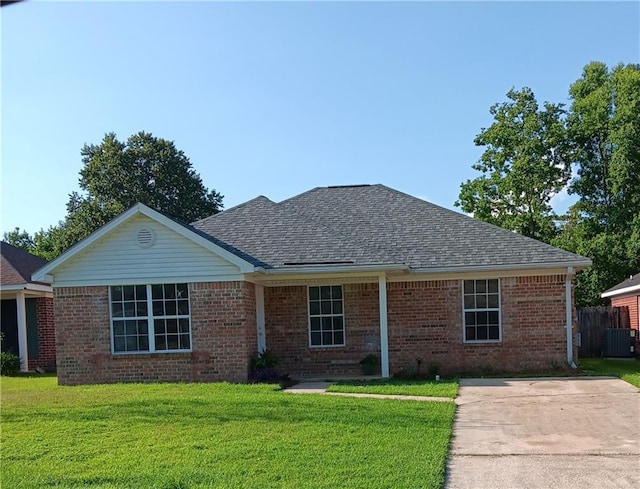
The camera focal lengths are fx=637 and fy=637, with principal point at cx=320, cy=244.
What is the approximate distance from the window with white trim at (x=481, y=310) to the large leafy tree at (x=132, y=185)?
30.5 metres

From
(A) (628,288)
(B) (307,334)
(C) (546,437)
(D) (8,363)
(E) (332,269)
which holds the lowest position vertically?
(D) (8,363)

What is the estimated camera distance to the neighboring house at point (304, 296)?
1452cm

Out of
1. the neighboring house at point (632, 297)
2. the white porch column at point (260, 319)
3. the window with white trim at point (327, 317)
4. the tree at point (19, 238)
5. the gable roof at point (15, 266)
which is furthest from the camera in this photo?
the tree at point (19, 238)

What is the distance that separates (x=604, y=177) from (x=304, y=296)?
72.4 feet

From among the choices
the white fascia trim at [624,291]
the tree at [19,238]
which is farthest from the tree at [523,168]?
the tree at [19,238]

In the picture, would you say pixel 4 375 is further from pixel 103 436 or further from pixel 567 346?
pixel 567 346

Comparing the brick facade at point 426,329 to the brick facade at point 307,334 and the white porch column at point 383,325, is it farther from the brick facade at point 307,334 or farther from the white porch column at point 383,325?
the white porch column at point 383,325

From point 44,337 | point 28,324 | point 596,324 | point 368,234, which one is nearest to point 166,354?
point 368,234

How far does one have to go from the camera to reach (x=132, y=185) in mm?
43500

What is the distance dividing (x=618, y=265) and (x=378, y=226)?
17.4m

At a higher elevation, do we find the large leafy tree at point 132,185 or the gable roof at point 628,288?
the large leafy tree at point 132,185

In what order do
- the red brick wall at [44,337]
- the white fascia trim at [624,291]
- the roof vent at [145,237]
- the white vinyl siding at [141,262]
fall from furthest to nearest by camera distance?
the white fascia trim at [624,291] < the red brick wall at [44,337] < the roof vent at [145,237] < the white vinyl siding at [141,262]

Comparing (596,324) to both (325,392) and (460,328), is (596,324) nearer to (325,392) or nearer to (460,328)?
(460,328)

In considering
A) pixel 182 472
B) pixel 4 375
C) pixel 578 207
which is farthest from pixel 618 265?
pixel 182 472
